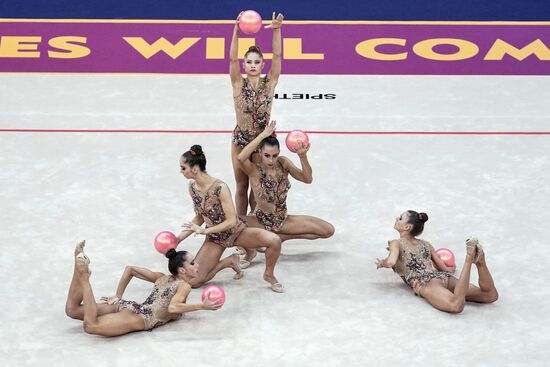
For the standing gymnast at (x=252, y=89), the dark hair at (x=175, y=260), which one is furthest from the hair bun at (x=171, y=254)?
the standing gymnast at (x=252, y=89)

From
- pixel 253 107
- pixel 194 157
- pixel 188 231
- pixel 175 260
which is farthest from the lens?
pixel 253 107

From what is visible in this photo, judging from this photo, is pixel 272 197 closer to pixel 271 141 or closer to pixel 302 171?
pixel 302 171

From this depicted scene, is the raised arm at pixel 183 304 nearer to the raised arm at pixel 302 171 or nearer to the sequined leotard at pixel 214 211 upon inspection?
the sequined leotard at pixel 214 211

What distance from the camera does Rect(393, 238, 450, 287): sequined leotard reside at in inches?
268

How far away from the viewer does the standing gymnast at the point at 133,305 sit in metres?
6.27

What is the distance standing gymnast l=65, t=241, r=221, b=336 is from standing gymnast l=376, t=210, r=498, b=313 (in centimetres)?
133

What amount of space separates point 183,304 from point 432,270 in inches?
67.4

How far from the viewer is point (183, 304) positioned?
6.37 m

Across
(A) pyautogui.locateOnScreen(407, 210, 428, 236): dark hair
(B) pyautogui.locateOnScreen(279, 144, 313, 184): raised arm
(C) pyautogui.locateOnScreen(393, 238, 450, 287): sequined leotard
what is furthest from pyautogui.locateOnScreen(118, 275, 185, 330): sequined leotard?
(A) pyautogui.locateOnScreen(407, 210, 428, 236): dark hair

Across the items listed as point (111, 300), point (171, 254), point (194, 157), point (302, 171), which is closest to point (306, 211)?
point (302, 171)

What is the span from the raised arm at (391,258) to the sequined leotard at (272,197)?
0.81 meters

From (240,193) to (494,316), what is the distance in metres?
2.14

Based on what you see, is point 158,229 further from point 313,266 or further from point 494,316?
point 494,316

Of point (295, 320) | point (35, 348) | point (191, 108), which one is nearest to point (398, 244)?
point (295, 320)
